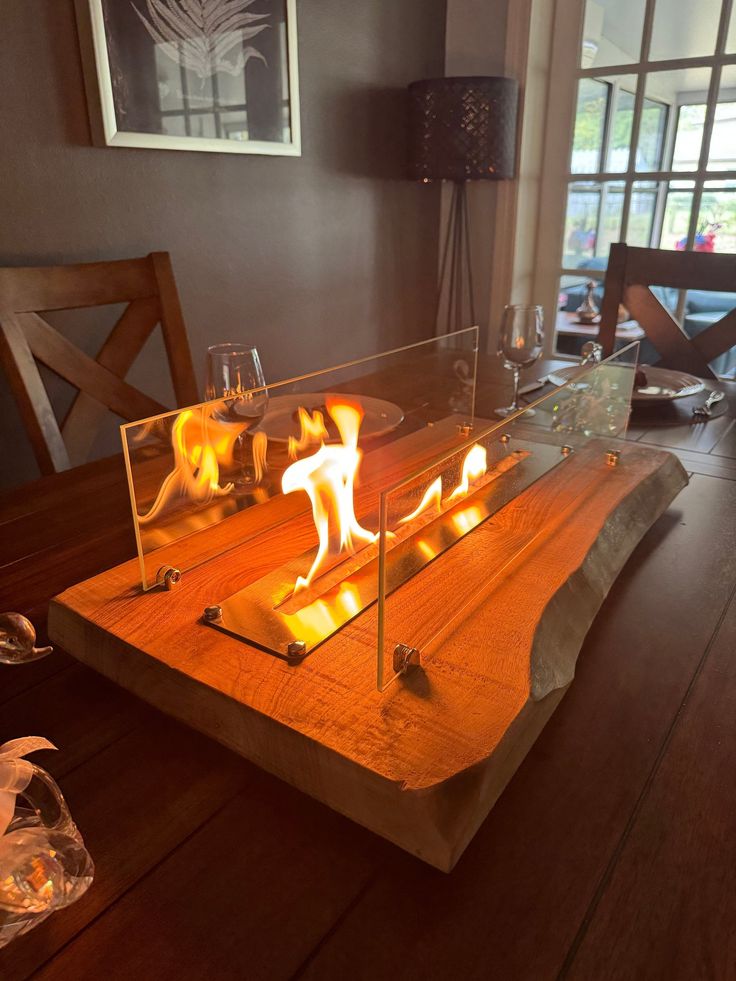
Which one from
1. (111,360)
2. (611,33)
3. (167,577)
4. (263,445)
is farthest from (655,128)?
(167,577)

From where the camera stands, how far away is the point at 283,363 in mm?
2414

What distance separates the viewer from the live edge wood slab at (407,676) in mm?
443

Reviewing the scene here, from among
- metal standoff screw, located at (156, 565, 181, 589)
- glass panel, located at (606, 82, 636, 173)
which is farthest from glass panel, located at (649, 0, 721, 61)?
metal standoff screw, located at (156, 565, 181, 589)

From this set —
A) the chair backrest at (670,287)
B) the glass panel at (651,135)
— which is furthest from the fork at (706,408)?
the glass panel at (651,135)

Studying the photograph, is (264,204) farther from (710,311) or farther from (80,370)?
(710,311)

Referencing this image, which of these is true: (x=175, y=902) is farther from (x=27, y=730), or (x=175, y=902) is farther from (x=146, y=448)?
(x=146, y=448)

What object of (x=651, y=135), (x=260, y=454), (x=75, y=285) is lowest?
(x=260, y=454)

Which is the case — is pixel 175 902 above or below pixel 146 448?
below

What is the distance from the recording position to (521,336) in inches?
49.5

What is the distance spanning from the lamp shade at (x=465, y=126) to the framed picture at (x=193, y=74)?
44 cm

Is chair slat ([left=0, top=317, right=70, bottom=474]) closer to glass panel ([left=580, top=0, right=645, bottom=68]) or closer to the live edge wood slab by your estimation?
the live edge wood slab

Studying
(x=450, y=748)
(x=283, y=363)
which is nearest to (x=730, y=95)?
(x=283, y=363)

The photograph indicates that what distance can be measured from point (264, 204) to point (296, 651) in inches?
76.2

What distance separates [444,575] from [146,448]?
0.29m
